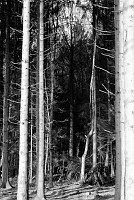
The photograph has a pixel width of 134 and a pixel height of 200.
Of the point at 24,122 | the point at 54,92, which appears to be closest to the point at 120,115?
the point at 24,122

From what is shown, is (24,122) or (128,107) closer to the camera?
(128,107)

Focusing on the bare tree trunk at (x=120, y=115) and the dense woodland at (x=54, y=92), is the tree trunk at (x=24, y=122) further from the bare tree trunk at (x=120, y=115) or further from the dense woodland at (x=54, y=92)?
the bare tree trunk at (x=120, y=115)

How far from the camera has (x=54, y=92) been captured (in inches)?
841

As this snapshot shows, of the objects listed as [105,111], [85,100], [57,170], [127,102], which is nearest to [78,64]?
[85,100]

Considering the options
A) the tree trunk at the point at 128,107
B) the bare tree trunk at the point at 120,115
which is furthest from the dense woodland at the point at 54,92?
the tree trunk at the point at 128,107

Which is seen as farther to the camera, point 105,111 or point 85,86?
point 85,86

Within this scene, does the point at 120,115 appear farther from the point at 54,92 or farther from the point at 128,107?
the point at 54,92

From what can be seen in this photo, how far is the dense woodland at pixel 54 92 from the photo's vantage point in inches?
316

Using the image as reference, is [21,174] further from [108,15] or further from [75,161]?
[108,15]

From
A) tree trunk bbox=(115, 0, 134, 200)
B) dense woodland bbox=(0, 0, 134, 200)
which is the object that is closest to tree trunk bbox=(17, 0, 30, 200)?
dense woodland bbox=(0, 0, 134, 200)

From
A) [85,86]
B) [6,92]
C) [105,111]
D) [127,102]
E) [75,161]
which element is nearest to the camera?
[127,102]

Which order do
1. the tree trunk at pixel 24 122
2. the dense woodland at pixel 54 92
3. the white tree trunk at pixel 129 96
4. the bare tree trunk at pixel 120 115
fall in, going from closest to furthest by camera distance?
the white tree trunk at pixel 129 96
the bare tree trunk at pixel 120 115
the tree trunk at pixel 24 122
the dense woodland at pixel 54 92

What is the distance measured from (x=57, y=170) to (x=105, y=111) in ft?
17.0

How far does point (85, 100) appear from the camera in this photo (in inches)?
875
